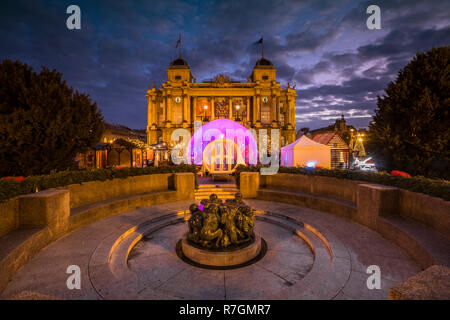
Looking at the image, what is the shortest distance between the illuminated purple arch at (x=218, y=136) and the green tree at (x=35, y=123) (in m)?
12.3

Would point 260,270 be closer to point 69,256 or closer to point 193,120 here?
point 69,256

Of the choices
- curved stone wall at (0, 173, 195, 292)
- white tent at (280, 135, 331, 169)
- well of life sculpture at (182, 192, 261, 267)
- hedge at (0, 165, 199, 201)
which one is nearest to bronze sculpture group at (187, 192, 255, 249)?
well of life sculpture at (182, 192, 261, 267)

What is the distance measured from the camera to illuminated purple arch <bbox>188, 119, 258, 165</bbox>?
2442 cm

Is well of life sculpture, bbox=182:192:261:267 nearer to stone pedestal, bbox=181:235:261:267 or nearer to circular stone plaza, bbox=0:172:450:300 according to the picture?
stone pedestal, bbox=181:235:261:267

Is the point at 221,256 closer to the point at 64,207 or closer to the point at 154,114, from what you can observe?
the point at 64,207

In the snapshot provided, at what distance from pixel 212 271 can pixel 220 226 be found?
48.0 inches

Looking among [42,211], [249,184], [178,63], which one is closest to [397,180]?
[249,184]

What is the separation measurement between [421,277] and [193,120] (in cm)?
3979

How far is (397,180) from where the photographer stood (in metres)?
7.25

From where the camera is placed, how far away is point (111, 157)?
2759cm

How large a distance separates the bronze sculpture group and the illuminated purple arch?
15.4m

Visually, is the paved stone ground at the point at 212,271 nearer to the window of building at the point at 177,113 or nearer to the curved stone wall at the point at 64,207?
the curved stone wall at the point at 64,207
